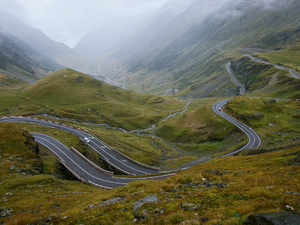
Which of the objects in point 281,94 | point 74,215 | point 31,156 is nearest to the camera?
point 74,215

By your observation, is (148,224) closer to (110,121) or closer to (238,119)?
(238,119)

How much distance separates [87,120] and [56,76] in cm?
8168

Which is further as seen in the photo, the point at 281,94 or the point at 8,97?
the point at 281,94

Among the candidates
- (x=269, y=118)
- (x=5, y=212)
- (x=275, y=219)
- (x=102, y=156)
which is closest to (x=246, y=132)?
(x=269, y=118)

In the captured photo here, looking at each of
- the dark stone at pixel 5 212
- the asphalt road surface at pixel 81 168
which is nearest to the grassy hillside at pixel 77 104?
the asphalt road surface at pixel 81 168

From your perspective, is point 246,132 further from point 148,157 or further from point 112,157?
point 112,157

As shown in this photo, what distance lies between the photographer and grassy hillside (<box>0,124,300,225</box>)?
38.9 ft

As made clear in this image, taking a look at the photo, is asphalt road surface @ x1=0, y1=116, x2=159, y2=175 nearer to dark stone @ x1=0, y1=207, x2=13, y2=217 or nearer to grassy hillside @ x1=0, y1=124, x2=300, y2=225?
grassy hillside @ x1=0, y1=124, x2=300, y2=225

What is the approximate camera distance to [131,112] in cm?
14188

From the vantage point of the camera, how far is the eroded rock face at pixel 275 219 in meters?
7.70

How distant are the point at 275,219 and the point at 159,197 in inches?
503

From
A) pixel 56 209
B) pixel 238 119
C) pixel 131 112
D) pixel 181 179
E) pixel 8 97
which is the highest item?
pixel 8 97

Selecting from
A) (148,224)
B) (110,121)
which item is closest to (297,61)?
(110,121)

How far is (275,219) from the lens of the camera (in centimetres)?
799
